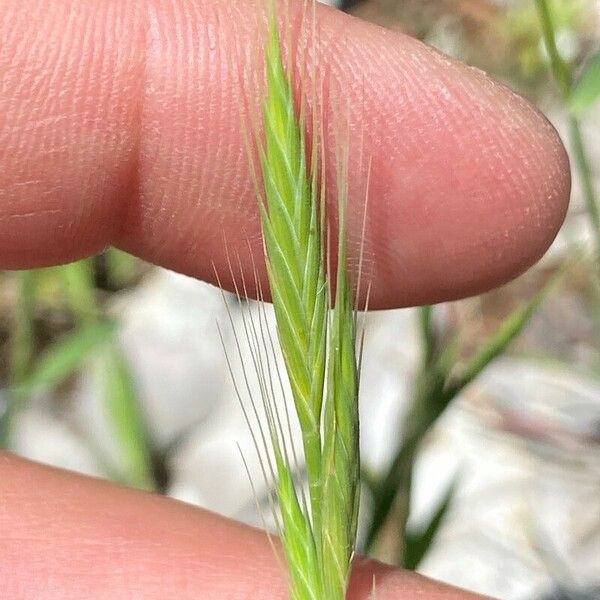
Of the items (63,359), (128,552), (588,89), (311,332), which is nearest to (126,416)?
(63,359)

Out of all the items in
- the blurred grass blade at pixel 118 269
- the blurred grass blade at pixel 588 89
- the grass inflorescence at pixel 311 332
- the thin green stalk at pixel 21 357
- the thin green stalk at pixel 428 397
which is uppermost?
the blurred grass blade at pixel 588 89

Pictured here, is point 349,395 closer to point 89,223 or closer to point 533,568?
point 89,223

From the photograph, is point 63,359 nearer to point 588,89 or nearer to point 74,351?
point 74,351

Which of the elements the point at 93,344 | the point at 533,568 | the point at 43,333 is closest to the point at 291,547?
the point at 93,344

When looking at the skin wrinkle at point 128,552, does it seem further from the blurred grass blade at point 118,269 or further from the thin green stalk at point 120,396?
the blurred grass blade at point 118,269

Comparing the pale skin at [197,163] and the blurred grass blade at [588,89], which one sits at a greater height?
the blurred grass blade at [588,89]

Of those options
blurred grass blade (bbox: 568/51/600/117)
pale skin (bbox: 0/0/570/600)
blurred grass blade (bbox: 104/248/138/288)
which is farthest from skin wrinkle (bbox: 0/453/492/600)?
blurred grass blade (bbox: 104/248/138/288)

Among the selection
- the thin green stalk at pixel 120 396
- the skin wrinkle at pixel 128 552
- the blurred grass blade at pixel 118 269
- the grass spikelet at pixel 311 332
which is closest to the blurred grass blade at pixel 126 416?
the thin green stalk at pixel 120 396

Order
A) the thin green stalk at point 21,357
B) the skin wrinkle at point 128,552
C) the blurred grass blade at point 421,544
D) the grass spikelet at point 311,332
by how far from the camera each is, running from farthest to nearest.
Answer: the thin green stalk at point 21,357 < the blurred grass blade at point 421,544 < the skin wrinkle at point 128,552 < the grass spikelet at point 311,332
